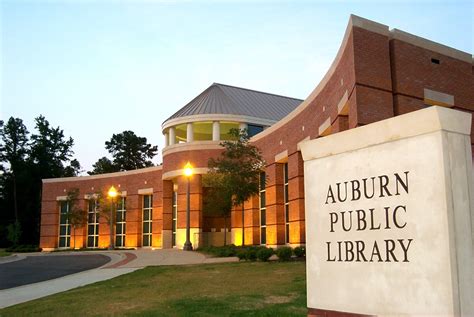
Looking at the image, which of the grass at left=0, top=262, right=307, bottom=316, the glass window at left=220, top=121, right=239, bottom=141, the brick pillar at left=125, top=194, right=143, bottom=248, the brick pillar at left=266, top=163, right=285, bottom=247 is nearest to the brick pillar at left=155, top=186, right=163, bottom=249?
the brick pillar at left=125, top=194, right=143, bottom=248

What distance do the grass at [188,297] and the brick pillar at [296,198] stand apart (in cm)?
952

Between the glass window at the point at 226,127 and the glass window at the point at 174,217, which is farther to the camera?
the glass window at the point at 226,127

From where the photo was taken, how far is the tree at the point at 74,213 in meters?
43.1

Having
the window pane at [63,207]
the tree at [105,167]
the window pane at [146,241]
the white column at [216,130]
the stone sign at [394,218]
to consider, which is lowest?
the window pane at [146,241]

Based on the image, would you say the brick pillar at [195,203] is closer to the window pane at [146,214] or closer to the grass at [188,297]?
the window pane at [146,214]

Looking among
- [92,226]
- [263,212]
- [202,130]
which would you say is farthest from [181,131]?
[263,212]

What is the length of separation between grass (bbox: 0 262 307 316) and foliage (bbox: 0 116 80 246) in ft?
174

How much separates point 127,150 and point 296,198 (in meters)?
61.1

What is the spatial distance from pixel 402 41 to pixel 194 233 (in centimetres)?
2197

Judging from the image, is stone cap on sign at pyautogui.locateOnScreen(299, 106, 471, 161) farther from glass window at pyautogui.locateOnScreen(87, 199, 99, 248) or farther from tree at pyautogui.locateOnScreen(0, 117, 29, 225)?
tree at pyautogui.locateOnScreen(0, 117, 29, 225)

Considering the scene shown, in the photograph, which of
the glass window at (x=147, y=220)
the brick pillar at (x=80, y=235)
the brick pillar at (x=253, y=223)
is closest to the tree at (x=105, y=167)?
the brick pillar at (x=80, y=235)

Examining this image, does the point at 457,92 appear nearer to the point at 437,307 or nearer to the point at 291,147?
the point at 291,147

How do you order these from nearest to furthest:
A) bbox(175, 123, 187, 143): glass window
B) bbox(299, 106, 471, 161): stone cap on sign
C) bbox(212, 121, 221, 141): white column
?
1. bbox(299, 106, 471, 161): stone cap on sign
2. bbox(212, 121, 221, 141): white column
3. bbox(175, 123, 187, 143): glass window

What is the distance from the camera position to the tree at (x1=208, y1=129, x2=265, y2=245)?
24.6 metres
